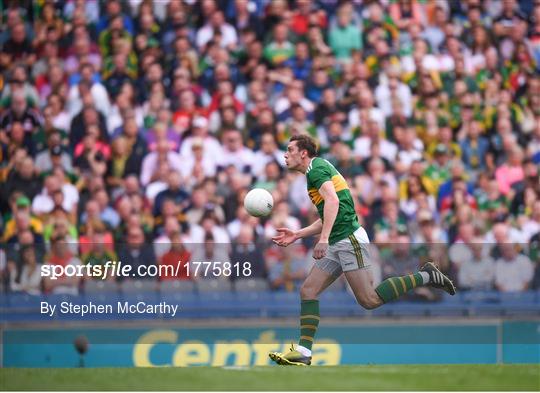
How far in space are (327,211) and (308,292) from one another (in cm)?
75

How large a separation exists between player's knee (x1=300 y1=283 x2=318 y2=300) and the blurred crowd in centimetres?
365

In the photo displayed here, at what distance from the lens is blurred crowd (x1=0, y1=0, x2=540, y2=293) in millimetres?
15797

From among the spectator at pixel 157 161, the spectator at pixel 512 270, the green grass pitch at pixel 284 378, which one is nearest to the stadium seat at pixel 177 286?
the green grass pitch at pixel 284 378

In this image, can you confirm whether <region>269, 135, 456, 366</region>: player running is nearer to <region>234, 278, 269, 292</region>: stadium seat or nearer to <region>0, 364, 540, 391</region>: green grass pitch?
<region>0, 364, 540, 391</region>: green grass pitch

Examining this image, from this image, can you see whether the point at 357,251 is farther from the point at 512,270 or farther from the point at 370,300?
the point at 512,270

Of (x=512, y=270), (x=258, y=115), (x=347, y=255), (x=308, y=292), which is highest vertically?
(x=258, y=115)

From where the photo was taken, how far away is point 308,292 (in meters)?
11.1

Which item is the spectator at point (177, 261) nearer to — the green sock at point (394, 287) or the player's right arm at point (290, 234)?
the player's right arm at point (290, 234)

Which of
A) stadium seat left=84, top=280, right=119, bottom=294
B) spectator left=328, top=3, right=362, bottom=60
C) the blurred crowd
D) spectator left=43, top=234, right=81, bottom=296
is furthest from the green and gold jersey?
Result: spectator left=328, top=3, right=362, bottom=60

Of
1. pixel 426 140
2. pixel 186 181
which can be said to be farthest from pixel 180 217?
pixel 426 140

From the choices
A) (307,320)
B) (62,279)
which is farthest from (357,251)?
(62,279)

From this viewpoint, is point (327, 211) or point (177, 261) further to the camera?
point (177, 261)

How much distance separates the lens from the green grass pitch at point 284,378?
10.4 meters

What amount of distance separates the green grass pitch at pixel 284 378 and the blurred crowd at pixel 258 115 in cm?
341
